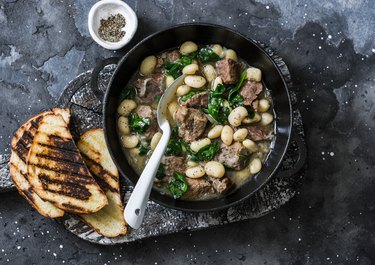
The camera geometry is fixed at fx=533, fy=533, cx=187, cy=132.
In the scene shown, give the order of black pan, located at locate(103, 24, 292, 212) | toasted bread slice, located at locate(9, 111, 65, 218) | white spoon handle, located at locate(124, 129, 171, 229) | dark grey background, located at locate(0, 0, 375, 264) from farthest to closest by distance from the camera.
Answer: dark grey background, located at locate(0, 0, 375, 264) < toasted bread slice, located at locate(9, 111, 65, 218) < black pan, located at locate(103, 24, 292, 212) < white spoon handle, located at locate(124, 129, 171, 229)

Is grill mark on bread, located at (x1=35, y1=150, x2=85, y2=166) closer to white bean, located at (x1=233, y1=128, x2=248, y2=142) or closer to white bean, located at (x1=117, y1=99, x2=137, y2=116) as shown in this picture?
white bean, located at (x1=117, y1=99, x2=137, y2=116)

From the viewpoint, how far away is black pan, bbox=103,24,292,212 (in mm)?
2828

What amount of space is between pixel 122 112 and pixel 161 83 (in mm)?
272

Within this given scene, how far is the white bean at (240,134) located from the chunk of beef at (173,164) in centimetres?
32

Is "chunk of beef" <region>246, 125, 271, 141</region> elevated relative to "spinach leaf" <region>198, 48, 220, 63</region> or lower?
lower

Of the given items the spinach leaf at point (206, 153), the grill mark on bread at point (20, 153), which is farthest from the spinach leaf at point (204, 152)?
the grill mark on bread at point (20, 153)

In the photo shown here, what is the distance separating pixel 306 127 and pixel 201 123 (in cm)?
71

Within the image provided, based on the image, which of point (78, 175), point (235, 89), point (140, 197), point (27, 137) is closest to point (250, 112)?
point (235, 89)

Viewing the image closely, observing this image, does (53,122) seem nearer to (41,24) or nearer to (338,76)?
(41,24)

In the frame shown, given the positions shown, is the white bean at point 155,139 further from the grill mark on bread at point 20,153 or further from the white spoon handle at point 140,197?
the grill mark on bread at point 20,153

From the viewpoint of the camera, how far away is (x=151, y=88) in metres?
2.97

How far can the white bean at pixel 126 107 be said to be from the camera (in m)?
2.97

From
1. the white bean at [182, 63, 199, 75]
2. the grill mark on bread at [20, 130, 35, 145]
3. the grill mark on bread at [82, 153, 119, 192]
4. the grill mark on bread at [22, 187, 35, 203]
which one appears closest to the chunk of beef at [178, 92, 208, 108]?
the white bean at [182, 63, 199, 75]

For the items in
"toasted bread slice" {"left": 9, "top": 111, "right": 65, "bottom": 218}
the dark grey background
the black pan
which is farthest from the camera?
the dark grey background
